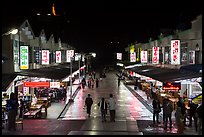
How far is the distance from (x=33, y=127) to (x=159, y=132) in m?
6.21

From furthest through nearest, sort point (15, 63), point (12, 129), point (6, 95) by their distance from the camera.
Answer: point (15, 63) < point (6, 95) < point (12, 129)

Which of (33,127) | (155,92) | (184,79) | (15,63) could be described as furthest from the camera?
(155,92)

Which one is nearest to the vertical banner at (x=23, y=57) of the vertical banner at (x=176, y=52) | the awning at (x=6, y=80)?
the awning at (x=6, y=80)

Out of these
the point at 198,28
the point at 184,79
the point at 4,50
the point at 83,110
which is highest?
the point at 198,28

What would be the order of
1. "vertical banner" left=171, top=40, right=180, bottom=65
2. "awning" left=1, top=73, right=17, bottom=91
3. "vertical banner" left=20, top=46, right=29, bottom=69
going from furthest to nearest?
"vertical banner" left=20, top=46, right=29, bottom=69 < "vertical banner" left=171, top=40, right=180, bottom=65 < "awning" left=1, top=73, right=17, bottom=91

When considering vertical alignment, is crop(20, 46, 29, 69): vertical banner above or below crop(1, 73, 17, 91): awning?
above

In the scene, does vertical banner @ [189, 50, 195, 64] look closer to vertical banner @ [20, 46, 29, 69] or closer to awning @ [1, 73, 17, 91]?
vertical banner @ [20, 46, 29, 69]

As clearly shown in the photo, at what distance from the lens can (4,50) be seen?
24.8 meters

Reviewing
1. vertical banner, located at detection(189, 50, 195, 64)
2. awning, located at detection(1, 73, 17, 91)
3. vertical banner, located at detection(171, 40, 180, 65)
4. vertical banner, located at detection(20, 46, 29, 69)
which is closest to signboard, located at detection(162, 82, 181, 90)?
vertical banner, located at detection(171, 40, 180, 65)

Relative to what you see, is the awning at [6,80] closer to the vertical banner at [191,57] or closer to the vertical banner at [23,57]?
the vertical banner at [23,57]

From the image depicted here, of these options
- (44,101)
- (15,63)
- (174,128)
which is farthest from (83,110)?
(174,128)

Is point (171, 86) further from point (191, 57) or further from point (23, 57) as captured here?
point (23, 57)

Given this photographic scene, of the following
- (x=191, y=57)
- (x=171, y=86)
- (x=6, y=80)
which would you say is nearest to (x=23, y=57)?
(x=6, y=80)

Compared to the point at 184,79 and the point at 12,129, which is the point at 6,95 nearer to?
the point at 12,129
